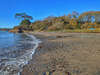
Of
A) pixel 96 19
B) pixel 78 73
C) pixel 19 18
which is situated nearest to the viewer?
pixel 78 73

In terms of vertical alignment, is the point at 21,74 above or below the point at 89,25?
below

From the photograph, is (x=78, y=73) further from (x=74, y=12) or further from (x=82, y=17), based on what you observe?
(x=74, y=12)

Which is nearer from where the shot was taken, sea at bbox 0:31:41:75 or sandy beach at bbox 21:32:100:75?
sandy beach at bbox 21:32:100:75

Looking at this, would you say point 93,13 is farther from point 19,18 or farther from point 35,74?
point 19,18

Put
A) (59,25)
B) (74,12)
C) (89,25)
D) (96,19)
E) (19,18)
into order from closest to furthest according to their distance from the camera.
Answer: (89,25) → (96,19) → (59,25) → (74,12) → (19,18)

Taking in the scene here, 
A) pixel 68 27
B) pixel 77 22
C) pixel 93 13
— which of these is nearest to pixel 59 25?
pixel 68 27

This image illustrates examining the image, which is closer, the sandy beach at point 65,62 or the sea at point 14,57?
the sandy beach at point 65,62

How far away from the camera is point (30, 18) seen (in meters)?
66.6

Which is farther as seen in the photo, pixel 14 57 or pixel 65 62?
pixel 14 57

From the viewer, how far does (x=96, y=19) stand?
117ft

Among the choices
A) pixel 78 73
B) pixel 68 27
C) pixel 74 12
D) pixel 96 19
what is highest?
pixel 74 12

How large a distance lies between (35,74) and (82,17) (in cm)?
3994

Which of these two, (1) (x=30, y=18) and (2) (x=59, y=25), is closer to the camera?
(2) (x=59, y=25)

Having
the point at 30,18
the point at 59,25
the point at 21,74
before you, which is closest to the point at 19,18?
the point at 30,18
